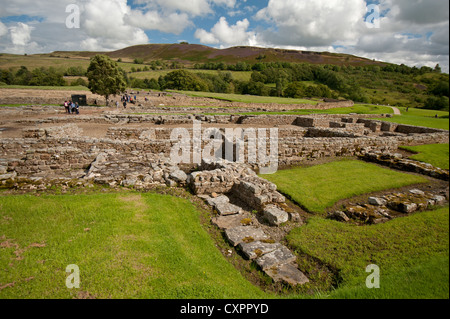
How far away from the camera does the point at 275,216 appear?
6.89 metres

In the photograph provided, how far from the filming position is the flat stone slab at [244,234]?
19.9 feet

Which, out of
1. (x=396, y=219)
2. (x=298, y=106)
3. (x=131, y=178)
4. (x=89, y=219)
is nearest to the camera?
(x=89, y=219)

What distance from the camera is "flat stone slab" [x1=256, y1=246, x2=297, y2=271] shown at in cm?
521

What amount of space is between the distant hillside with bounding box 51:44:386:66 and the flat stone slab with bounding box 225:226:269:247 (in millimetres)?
113730

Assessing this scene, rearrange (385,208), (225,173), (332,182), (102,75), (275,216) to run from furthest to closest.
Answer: (102,75) → (332,182) → (225,173) → (385,208) → (275,216)

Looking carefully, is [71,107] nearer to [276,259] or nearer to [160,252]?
[160,252]

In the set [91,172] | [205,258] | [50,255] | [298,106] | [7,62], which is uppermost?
[7,62]

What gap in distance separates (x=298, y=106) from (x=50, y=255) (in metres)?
42.2

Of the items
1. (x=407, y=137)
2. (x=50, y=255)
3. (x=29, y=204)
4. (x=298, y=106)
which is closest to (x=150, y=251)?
(x=50, y=255)

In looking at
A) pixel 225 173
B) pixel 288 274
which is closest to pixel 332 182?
pixel 225 173

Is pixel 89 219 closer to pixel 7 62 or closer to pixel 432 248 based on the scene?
pixel 432 248

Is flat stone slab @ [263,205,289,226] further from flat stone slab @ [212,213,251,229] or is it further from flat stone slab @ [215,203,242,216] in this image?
flat stone slab @ [215,203,242,216]

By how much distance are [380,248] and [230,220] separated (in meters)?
3.82

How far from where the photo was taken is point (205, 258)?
17.0 feet
